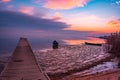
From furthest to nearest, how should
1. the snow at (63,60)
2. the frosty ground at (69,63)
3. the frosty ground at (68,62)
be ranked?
1. the snow at (63,60)
2. the frosty ground at (68,62)
3. the frosty ground at (69,63)

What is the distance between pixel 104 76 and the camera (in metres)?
11.0

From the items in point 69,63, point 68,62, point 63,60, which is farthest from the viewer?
point 63,60

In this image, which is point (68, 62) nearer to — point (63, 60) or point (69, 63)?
point (69, 63)

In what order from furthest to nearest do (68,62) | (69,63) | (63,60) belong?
(63,60) < (68,62) < (69,63)

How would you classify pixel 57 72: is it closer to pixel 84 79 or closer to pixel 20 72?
pixel 20 72

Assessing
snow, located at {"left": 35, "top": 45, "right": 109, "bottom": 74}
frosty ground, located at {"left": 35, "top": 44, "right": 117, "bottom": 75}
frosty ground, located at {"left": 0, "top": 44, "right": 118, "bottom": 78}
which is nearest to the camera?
frosty ground, located at {"left": 0, "top": 44, "right": 118, "bottom": 78}

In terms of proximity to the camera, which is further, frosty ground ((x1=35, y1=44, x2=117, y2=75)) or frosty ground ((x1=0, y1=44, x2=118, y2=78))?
frosty ground ((x1=35, y1=44, x2=117, y2=75))

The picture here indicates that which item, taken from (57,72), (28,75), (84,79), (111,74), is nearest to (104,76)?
(111,74)

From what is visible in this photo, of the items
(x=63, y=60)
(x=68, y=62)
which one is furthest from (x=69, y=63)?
(x=63, y=60)

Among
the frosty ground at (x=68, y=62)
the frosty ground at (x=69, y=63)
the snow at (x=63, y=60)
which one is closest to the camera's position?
the frosty ground at (x=69, y=63)

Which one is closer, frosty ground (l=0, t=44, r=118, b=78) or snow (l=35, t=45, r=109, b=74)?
frosty ground (l=0, t=44, r=118, b=78)

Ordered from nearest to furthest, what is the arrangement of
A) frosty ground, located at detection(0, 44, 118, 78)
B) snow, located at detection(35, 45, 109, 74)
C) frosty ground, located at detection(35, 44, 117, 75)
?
frosty ground, located at detection(0, 44, 118, 78)
frosty ground, located at detection(35, 44, 117, 75)
snow, located at detection(35, 45, 109, 74)

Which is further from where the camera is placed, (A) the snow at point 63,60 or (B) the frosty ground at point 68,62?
(A) the snow at point 63,60

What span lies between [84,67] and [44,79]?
1445 cm
